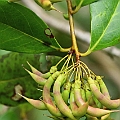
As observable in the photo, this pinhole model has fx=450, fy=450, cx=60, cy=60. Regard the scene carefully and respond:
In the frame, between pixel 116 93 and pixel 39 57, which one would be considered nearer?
pixel 39 57

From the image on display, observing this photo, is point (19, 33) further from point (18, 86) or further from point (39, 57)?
point (18, 86)

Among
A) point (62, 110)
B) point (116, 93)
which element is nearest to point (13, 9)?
point (62, 110)

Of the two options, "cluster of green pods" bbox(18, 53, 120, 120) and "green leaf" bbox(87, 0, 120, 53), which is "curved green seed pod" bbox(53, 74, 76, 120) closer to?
"cluster of green pods" bbox(18, 53, 120, 120)

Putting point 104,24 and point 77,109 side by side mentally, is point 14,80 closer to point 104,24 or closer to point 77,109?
point 104,24

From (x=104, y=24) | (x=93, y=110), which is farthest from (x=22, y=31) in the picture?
(x=93, y=110)

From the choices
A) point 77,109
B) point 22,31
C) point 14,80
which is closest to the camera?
point 77,109

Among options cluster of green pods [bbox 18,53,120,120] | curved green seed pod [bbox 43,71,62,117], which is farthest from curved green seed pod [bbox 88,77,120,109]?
curved green seed pod [bbox 43,71,62,117]
